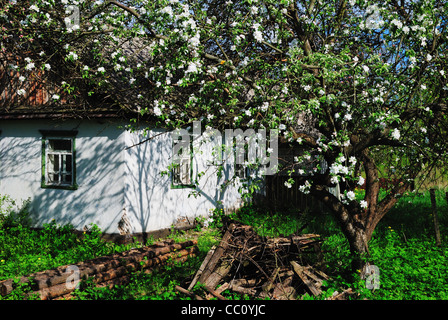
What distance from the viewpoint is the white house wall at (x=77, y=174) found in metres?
9.29

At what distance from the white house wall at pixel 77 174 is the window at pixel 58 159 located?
16 cm

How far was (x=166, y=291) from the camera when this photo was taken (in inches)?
234

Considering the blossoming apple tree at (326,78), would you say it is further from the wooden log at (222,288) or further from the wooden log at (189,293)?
the wooden log at (189,293)

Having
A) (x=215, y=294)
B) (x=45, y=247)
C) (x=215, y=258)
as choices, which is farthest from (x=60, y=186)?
(x=215, y=294)

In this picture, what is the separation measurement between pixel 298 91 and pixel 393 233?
5048mm

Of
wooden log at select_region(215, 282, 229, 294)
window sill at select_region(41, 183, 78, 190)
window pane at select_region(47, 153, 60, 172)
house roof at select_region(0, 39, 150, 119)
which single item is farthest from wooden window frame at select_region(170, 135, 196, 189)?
wooden log at select_region(215, 282, 229, 294)

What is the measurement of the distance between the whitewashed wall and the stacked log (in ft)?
5.81

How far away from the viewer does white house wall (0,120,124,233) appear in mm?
9289

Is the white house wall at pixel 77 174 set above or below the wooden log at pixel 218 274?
above

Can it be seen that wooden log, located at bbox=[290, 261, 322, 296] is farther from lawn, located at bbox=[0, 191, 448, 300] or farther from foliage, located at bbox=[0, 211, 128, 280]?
foliage, located at bbox=[0, 211, 128, 280]

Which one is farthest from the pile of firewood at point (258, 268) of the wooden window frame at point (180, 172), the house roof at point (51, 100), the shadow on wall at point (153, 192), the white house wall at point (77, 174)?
the wooden window frame at point (180, 172)

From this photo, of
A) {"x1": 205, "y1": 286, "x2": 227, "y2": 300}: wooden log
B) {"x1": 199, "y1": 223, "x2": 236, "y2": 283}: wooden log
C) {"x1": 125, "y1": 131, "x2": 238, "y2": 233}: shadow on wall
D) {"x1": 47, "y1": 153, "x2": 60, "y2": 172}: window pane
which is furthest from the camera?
{"x1": 47, "y1": 153, "x2": 60, "y2": 172}: window pane

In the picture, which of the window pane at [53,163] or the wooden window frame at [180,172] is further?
the wooden window frame at [180,172]
